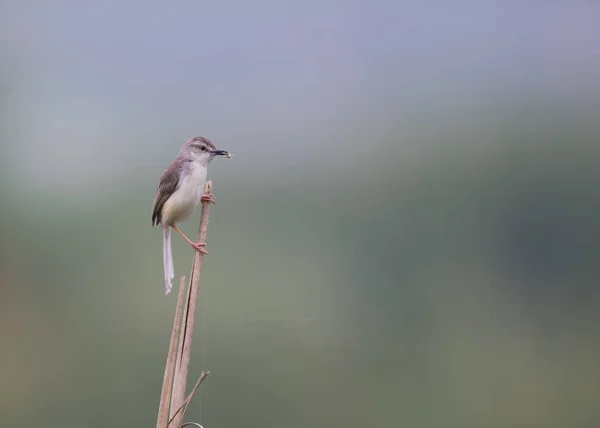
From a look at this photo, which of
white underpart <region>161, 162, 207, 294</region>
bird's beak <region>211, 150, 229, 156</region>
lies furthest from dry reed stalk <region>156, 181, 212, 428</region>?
bird's beak <region>211, 150, 229, 156</region>

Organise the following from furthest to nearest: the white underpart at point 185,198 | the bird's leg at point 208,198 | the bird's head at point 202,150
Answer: the bird's head at point 202,150, the white underpart at point 185,198, the bird's leg at point 208,198

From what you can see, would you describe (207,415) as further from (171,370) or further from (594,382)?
(594,382)

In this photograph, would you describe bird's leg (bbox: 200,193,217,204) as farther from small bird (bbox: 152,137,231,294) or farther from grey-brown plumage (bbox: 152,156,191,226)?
grey-brown plumage (bbox: 152,156,191,226)

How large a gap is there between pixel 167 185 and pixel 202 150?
193 mm

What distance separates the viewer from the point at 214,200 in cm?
217

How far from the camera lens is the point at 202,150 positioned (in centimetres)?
247

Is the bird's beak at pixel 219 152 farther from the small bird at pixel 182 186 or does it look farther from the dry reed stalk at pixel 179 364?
the dry reed stalk at pixel 179 364

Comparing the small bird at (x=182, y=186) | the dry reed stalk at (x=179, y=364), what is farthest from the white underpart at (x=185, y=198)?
the dry reed stalk at (x=179, y=364)

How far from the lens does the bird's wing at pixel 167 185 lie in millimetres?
2422

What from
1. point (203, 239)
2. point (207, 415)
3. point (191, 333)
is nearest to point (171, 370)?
point (191, 333)

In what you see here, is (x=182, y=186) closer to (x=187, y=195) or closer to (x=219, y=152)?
(x=187, y=195)

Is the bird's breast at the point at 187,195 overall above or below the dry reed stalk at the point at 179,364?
above

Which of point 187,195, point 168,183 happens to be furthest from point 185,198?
point 168,183

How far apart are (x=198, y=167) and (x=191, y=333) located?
40.7 inches
